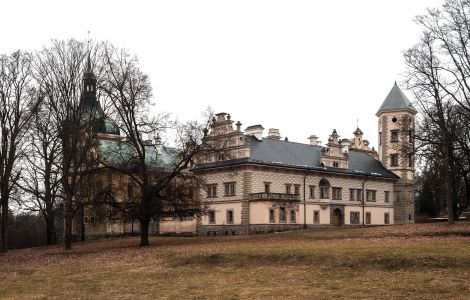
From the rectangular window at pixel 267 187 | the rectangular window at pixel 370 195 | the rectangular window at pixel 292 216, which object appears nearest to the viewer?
the rectangular window at pixel 267 187

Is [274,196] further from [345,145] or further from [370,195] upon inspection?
[370,195]

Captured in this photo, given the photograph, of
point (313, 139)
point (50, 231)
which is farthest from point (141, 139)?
point (313, 139)

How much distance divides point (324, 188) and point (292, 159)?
18.7ft

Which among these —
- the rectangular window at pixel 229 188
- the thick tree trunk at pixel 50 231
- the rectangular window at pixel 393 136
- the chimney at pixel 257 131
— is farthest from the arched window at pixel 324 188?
the thick tree trunk at pixel 50 231

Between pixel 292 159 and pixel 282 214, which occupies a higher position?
pixel 292 159

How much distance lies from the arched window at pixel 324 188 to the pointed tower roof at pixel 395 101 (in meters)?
16.8

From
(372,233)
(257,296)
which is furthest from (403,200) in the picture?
(257,296)

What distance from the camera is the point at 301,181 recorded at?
229 feet

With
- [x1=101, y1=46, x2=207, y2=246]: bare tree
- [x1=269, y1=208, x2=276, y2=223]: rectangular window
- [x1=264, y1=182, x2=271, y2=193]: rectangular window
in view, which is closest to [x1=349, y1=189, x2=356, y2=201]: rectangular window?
[x1=264, y1=182, x2=271, y2=193]: rectangular window

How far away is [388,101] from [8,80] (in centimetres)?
5337

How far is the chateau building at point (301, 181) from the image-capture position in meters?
64.8

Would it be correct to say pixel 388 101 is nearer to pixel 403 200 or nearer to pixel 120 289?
pixel 403 200

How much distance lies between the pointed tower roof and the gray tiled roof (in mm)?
8106

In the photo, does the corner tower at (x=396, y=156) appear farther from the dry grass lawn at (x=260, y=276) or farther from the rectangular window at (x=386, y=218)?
the dry grass lawn at (x=260, y=276)
